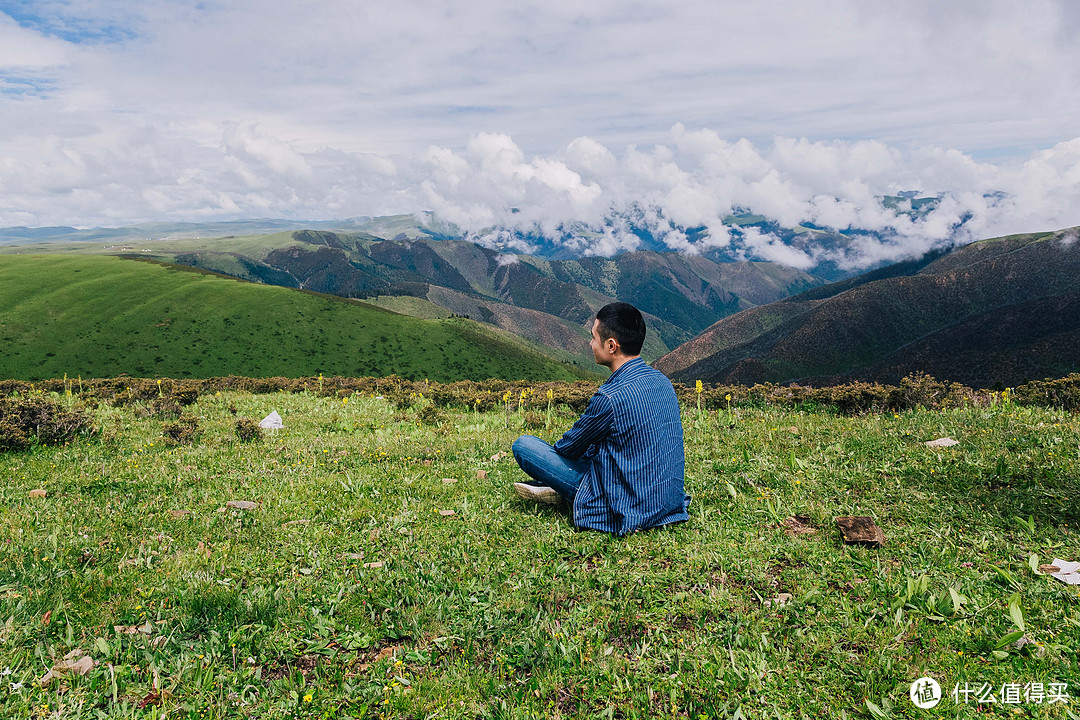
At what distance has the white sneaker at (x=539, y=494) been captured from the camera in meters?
7.70

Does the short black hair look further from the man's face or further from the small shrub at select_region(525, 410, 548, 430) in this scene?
the small shrub at select_region(525, 410, 548, 430)

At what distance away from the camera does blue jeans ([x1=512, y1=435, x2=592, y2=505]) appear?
7465 mm

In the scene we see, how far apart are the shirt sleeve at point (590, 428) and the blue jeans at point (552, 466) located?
10.1 inches

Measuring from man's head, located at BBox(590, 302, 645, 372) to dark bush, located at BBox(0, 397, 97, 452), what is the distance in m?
11.9

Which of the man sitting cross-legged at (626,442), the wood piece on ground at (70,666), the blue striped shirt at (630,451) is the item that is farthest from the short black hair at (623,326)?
the wood piece on ground at (70,666)

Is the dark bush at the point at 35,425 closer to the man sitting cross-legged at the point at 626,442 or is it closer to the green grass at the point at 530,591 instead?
the green grass at the point at 530,591

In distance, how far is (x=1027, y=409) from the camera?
11.4 m

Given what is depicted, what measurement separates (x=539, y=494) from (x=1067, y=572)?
5.68 m

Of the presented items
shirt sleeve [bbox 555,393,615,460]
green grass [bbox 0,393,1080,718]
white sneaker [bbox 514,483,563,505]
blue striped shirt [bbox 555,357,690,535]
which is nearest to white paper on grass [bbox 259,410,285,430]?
green grass [bbox 0,393,1080,718]

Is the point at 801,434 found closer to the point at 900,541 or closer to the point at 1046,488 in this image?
the point at 1046,488

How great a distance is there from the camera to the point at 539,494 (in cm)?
773

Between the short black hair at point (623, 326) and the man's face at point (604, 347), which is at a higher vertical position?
the short black hair at point (623, 326)

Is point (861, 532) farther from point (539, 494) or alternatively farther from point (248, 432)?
Result: point (248, 432)

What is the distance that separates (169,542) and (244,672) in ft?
10.6
